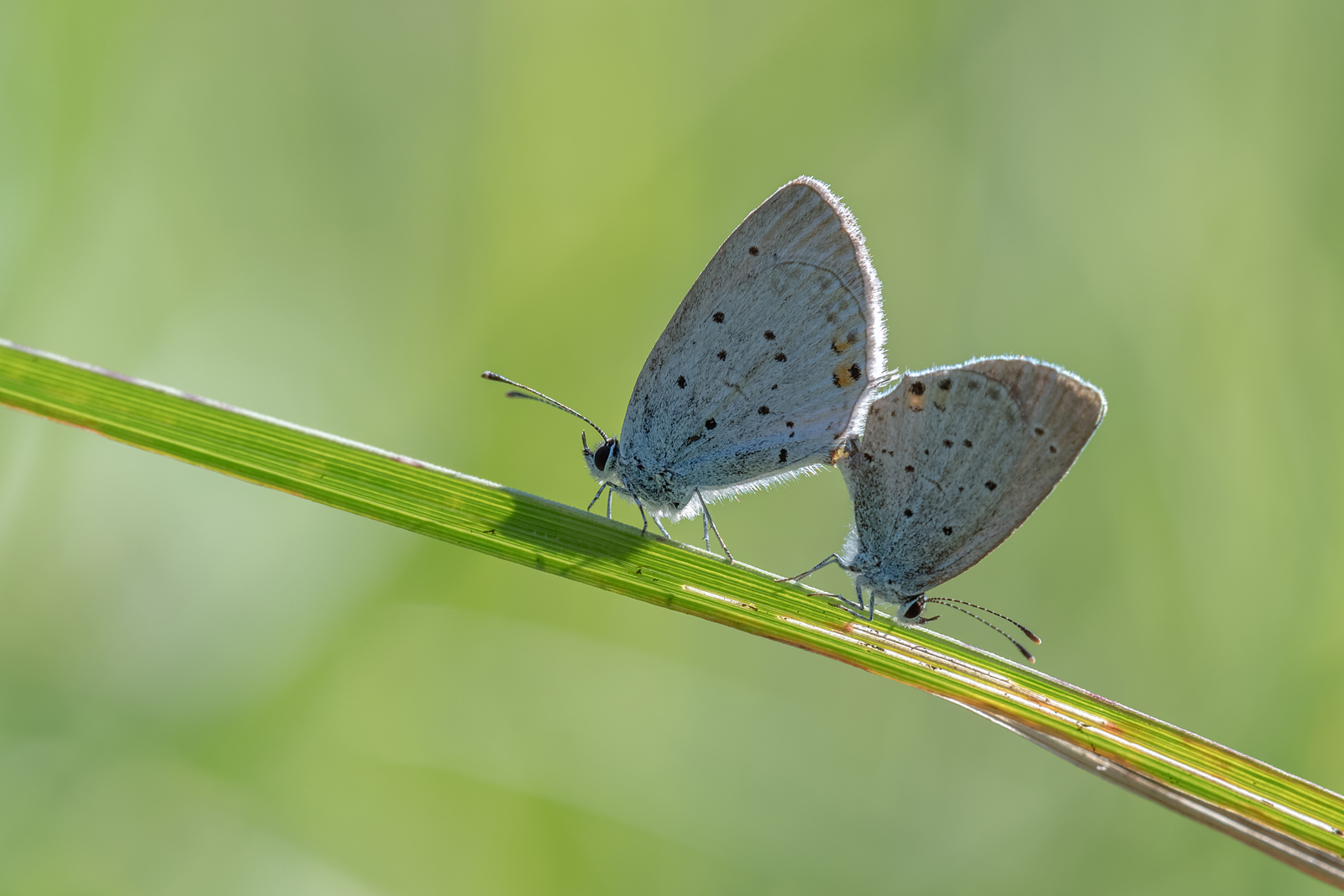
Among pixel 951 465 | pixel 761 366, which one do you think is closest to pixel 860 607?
pixel 951 465

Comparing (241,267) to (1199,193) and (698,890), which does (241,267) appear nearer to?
(698,890)

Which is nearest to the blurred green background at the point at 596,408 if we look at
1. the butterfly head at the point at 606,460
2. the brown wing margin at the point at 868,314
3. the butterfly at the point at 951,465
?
the butterfly head at the point at 606,460

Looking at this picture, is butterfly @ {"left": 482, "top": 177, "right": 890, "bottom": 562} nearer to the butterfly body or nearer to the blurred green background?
the butterfly body

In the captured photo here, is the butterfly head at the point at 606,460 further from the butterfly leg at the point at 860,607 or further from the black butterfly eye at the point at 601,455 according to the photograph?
the butterfly leg at the point at 860,607

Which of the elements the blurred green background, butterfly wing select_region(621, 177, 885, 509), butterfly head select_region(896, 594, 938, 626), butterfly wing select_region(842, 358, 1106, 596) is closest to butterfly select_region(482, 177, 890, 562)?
butterfly wing select_region(621, 177, 885, 509)

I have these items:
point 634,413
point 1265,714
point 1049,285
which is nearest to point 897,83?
point 1049,285

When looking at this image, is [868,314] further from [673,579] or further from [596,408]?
[596,408]
